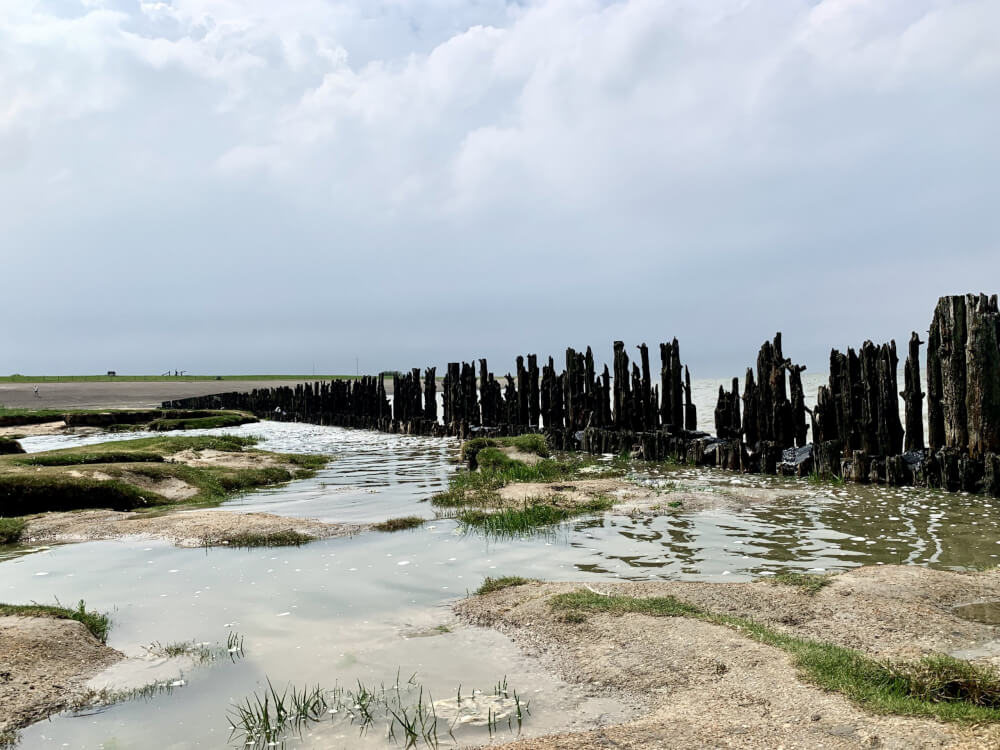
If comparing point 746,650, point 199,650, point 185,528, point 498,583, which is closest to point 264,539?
point 185,528

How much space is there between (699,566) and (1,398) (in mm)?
74828

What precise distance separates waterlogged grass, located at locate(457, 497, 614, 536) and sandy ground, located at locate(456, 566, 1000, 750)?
2869mm

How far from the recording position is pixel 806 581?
630 centimetres

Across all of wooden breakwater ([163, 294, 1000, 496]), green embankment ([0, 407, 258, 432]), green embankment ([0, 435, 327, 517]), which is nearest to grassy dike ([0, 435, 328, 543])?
green embankment ([0, 435, 327, 517])

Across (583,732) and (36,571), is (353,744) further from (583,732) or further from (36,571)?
(36,571)

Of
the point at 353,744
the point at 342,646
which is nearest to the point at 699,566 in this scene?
the point at 342,646

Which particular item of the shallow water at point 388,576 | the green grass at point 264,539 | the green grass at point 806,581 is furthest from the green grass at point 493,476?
the green grass at point 806,581

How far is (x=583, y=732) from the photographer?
364 centimetres

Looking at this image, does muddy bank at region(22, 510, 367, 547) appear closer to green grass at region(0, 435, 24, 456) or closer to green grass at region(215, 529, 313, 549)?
green grass at region(215, 529, 313, 549)

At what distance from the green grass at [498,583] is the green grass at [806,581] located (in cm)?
225

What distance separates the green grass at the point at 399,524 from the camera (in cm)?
952

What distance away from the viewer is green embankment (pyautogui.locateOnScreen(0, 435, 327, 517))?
37.9 feet

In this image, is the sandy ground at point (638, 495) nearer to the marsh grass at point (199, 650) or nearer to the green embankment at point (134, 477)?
the green embankment at point (134, 477)

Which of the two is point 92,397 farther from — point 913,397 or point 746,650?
point 746,650
